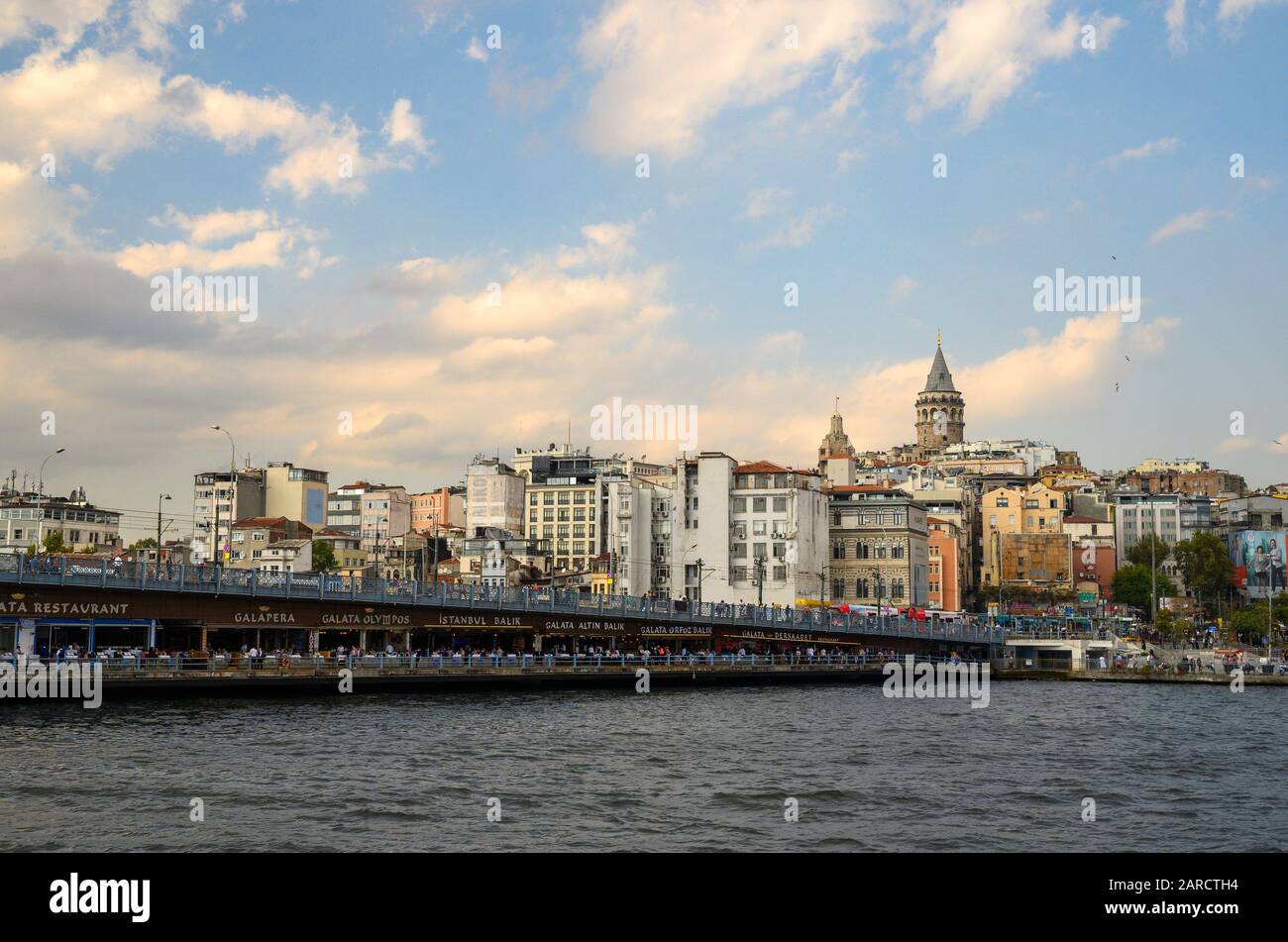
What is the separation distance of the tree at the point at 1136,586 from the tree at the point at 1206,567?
3.07 metres

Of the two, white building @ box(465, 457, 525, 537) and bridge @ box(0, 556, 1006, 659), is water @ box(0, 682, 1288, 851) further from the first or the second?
white building @ box(465, 457, 525, 537)

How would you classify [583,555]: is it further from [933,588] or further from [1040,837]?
[1040,837]

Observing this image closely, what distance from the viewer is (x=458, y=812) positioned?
32.8 m

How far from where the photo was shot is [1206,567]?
536 feet

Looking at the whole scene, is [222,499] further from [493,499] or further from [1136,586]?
[1136,586]

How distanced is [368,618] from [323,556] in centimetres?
7800

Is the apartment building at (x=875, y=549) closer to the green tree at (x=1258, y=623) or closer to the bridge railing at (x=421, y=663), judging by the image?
the green tree at (x=1258, y=623)

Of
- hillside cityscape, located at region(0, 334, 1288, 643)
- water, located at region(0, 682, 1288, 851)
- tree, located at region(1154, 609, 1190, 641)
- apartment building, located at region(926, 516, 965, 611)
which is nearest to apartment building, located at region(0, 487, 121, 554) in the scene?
hillside cityscape, located at region(0, 334, 1288, 643)

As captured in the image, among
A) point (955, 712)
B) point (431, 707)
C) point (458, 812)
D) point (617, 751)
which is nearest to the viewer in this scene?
point (458, 812)
